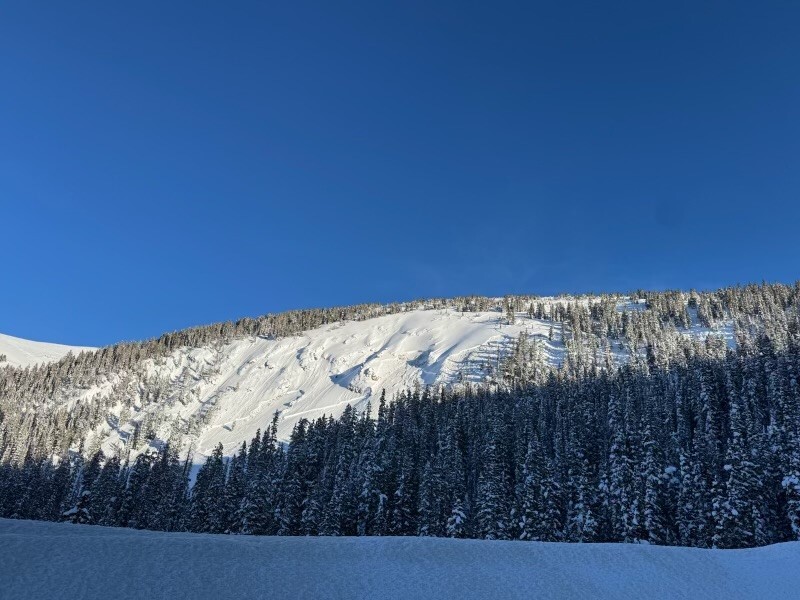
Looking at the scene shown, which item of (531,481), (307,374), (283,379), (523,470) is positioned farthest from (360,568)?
(307,374)

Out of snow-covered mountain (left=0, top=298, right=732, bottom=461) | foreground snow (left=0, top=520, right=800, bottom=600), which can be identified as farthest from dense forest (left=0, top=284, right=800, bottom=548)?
foreground snow (left=0, top=520, right=800, bottom=600)

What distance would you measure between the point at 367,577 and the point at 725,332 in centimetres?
17694

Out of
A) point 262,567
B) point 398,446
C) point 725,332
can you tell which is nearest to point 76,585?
point 262,567

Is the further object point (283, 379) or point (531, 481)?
point (283, 379)

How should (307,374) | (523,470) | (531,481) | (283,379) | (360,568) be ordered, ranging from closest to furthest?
(360,568)
(531,481)
(523,470)
(283,379)
(307,374)

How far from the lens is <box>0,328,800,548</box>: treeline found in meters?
42.0

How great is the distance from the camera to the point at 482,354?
550 ft

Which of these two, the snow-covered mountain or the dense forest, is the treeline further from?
the snow-covered mountain

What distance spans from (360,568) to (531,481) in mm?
30445

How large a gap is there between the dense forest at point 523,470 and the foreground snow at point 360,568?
19.4 meters

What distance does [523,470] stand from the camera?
48906 mm

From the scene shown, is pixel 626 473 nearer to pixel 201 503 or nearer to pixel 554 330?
pixel 201 503

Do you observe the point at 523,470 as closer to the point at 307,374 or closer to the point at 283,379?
the point at 307,374

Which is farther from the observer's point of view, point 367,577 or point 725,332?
point 725,332
